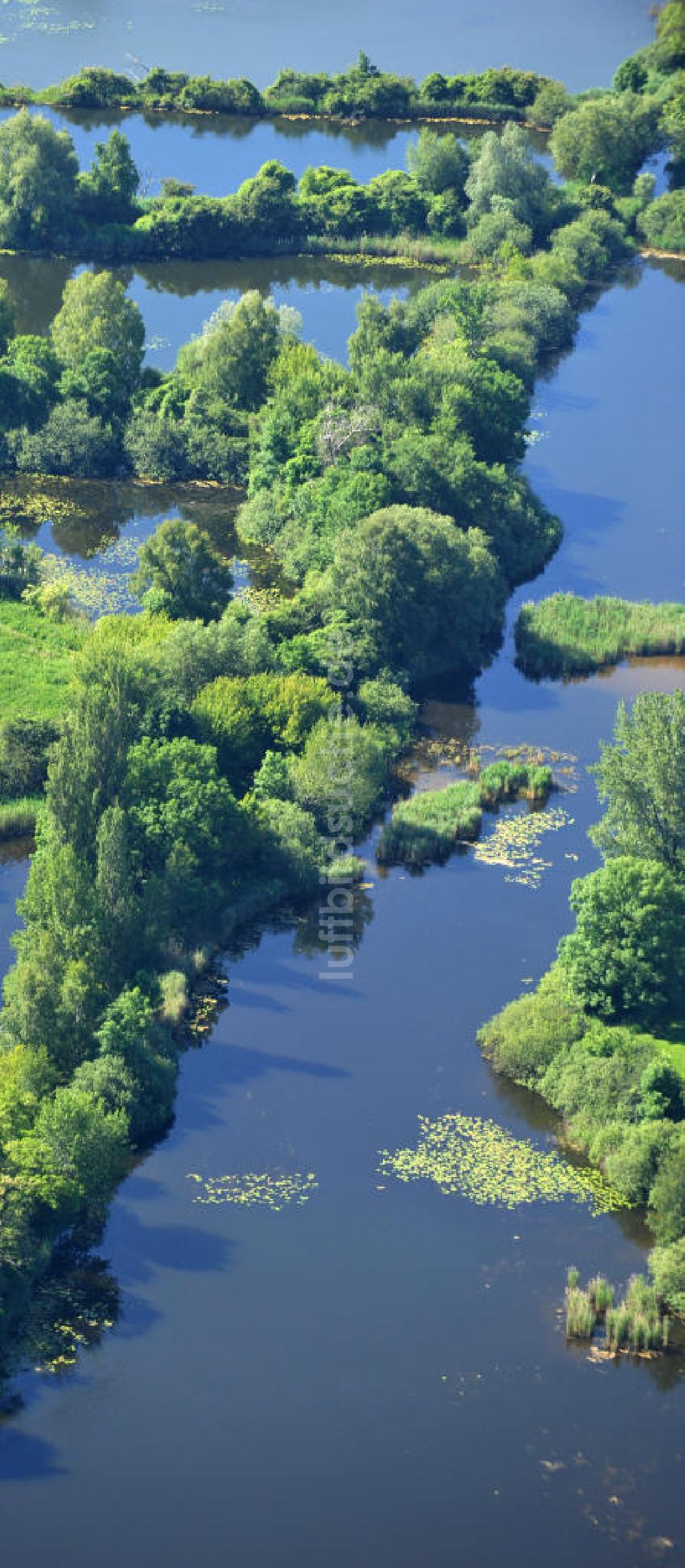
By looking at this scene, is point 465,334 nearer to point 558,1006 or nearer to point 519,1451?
point 558,1006

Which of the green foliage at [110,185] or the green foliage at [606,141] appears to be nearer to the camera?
the green foliage at [110,185]

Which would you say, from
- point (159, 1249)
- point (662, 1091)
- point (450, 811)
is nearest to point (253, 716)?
point (450, 811)

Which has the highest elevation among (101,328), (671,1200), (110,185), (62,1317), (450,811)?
(110,185)

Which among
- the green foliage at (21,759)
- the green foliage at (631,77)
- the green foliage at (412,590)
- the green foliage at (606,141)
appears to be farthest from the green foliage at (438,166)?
the green foliage at (21,759)

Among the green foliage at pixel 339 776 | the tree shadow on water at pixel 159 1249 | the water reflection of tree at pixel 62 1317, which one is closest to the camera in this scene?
the water reflection of tree at pixel 62 1317

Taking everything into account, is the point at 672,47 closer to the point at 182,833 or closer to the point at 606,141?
the point at 606,141

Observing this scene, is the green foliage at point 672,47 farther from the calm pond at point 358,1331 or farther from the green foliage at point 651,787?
the green foliage at point 651,787

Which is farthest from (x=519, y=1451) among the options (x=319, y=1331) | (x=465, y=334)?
(x=465, y=334)
